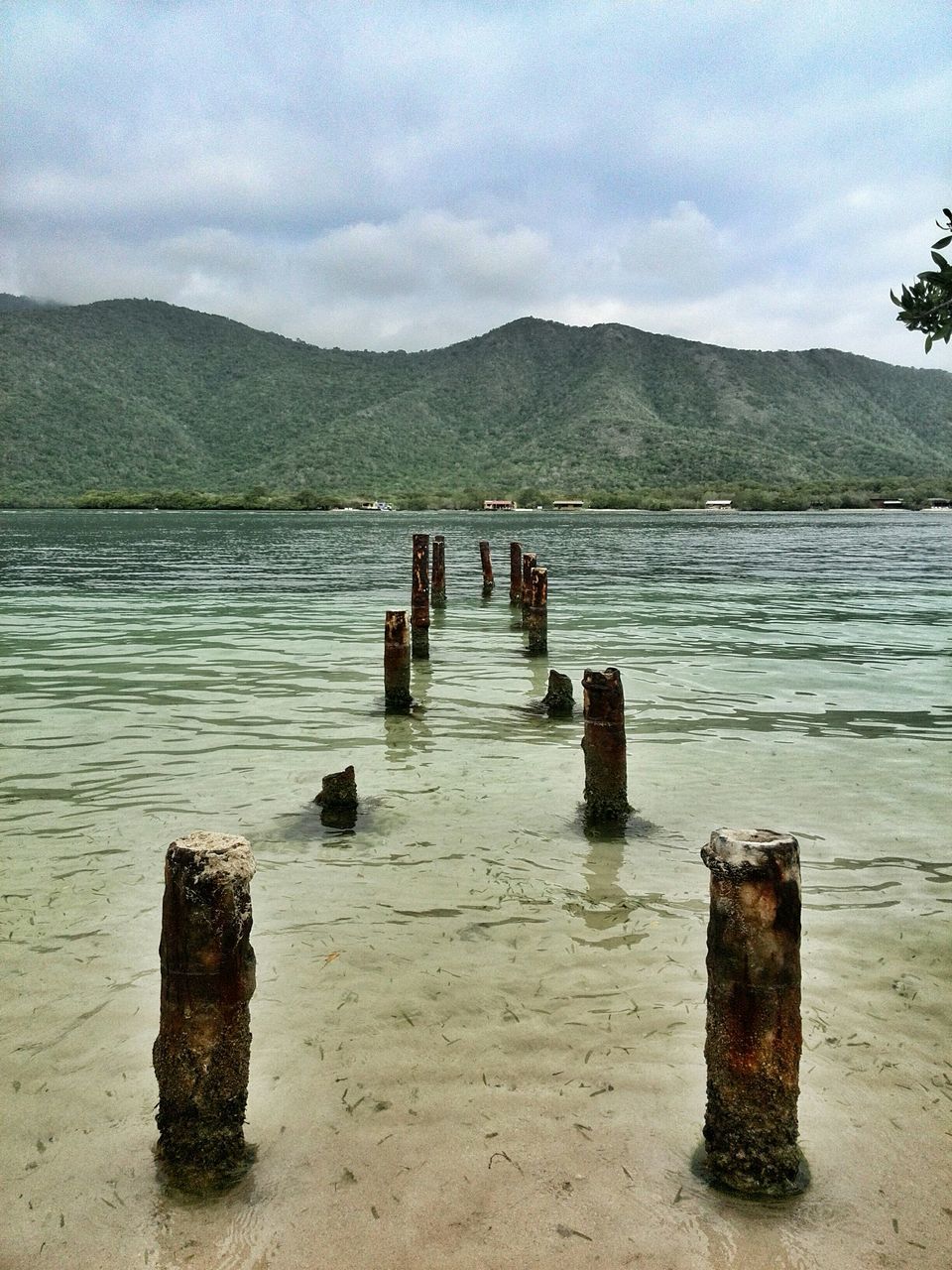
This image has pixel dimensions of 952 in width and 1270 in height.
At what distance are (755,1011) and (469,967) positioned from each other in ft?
8.20

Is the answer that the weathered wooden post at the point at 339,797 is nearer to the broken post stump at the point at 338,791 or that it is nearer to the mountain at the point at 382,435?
the broken post stump at the point at 338,791

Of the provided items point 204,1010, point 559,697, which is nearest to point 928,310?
point 559,697

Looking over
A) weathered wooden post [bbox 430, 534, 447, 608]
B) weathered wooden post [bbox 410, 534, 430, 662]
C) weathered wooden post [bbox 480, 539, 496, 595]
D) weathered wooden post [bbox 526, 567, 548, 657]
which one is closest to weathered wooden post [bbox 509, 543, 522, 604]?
weathered wooden post [bbox 430, 534, 447, 608]

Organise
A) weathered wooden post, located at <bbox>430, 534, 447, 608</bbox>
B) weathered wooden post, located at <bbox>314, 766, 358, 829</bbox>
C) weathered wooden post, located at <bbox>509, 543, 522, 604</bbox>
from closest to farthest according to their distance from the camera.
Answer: weathered wooden post, located at <bbox>314, 766, 358, 829</bbox>
weathered wooden post, located at <bbox>509, 543, 522, 604</bbox>
weathered wooden post, located at <bbox>430, 534, 447, 608</bbox>

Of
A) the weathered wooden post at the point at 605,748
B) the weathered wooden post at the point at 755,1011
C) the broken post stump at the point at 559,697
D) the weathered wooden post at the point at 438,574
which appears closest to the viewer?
the weathered wooden post at the point at 755,1011

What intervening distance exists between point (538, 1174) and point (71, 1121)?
2228 mm

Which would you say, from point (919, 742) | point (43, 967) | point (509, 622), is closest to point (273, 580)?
point (509, 622)

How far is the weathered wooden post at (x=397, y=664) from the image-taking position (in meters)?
14.0

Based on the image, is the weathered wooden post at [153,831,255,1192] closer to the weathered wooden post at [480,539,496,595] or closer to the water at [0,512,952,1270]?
the water at [0,512,952,1270]

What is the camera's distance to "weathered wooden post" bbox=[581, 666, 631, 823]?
8844mm

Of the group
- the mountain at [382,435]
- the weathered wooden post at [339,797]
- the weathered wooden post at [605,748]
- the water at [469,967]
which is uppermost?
the mountain at [382,435]

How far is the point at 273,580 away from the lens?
128ft

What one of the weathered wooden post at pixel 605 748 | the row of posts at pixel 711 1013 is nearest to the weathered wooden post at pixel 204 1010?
the row of posts at pixel 711 1013

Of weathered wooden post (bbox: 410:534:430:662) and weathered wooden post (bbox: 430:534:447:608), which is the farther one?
weathered wooden post (bbox: 430:534:447:608)
